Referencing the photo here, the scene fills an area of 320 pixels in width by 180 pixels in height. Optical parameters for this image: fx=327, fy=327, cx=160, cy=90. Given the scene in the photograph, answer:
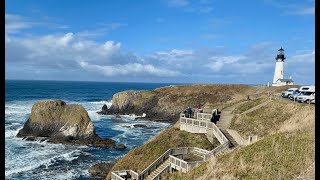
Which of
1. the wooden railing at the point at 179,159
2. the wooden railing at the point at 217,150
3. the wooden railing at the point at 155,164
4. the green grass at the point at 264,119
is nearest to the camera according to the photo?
the wooden railing at the point at 179,159

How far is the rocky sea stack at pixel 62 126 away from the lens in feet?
176

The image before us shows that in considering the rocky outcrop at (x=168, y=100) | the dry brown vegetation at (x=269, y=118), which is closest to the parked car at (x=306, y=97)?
the dry brown vegetation at (x=269, y=118)

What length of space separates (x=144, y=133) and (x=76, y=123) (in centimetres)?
1491

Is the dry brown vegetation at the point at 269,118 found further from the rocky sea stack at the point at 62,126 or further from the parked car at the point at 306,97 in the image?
the rocky sea stack at the point at 62,126

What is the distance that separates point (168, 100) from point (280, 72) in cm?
3182

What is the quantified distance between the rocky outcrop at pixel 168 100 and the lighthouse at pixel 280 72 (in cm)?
1020

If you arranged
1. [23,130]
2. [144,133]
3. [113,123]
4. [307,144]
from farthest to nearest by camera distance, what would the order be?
[113,123] → [144,133] → [23,130] → [307,144]

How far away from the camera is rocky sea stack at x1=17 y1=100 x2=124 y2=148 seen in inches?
2117

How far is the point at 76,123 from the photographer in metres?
55.0

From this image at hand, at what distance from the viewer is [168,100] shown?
96.1m

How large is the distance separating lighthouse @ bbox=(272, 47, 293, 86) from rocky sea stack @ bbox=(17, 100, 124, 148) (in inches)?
2042
